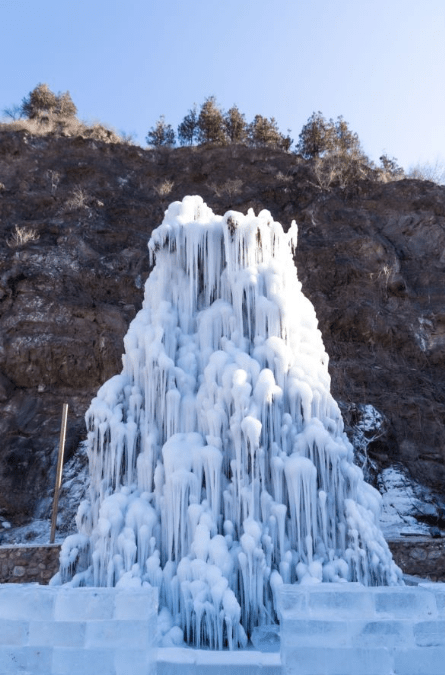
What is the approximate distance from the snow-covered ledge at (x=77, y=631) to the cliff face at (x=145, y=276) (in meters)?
10.4

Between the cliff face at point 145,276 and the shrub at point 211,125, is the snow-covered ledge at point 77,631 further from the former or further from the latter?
the shrub at point 211,125

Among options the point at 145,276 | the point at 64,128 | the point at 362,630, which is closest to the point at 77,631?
the point at 362,630

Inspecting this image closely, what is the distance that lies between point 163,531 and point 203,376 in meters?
1.78

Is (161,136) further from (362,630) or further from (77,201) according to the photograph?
(362,630)

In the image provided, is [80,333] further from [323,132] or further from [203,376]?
[323,132]

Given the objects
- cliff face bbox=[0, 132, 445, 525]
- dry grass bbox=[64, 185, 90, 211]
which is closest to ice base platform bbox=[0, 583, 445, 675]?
cliff face bbox=[0, 132, 445, 525]

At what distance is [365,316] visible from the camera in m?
18.0

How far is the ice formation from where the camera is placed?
5781mm

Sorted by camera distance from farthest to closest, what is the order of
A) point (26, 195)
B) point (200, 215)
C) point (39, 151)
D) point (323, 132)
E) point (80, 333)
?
point (323, 132) < point (39, 151) < point (26, 195) < point (80, 333) < point (200, 215)

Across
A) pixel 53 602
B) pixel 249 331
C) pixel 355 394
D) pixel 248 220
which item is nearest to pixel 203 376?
pixel 249 331

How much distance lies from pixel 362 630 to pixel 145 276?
16161 millimetres

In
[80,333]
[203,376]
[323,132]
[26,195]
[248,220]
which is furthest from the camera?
[323,132]

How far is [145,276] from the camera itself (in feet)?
63.3

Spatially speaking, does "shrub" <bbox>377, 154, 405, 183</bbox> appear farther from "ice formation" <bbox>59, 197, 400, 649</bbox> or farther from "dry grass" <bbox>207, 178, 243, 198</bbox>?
"ice formation" <bbox>59, 197, 400, 649</bbox>
